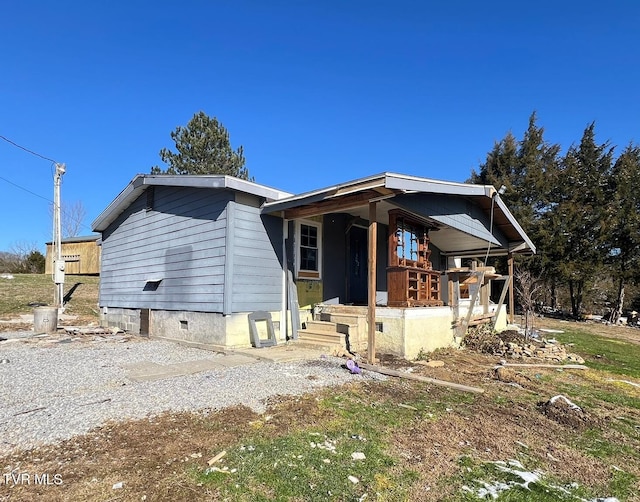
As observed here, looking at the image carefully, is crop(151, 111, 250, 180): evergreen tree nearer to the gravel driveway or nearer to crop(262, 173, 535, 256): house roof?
crop(262, 173, 535, 256): house roof

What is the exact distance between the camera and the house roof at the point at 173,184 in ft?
24.8

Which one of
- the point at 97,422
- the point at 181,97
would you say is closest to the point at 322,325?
the point at 97,422

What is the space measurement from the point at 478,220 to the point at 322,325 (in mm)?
5714

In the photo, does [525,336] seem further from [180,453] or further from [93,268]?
[93,268]

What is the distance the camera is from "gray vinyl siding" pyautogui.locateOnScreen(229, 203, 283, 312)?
7789mm

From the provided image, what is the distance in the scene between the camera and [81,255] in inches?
893

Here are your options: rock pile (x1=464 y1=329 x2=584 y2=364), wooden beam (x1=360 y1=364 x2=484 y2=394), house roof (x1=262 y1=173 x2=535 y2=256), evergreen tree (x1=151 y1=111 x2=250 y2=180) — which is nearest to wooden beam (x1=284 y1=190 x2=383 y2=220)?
house roof (x1=262 y1=173 x2=535 y2=256)

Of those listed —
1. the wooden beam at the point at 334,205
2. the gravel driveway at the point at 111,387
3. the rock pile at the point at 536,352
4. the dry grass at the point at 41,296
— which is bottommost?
the rock pile at the point at 536,352

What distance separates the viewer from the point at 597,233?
20.7 meters

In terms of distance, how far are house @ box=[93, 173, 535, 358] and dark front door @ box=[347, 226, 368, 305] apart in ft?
0.13

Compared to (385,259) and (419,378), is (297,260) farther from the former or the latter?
(419,378)

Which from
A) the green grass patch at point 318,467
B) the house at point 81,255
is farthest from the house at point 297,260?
the house at point 81,255

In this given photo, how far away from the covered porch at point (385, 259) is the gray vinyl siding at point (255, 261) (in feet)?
1.00

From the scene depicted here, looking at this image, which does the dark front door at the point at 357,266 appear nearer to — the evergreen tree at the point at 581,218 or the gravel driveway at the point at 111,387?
the gravel driveway at the point at 111,387
